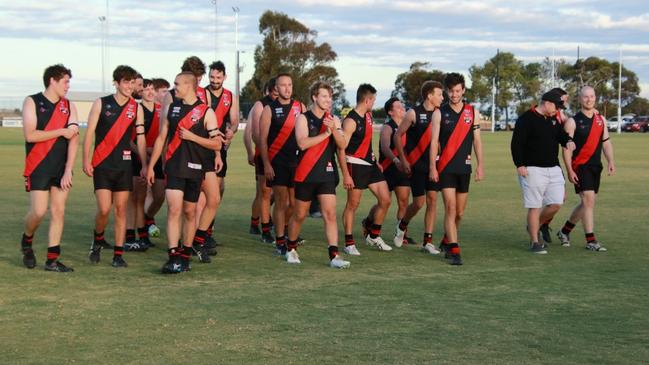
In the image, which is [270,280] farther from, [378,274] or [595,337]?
[595,337]

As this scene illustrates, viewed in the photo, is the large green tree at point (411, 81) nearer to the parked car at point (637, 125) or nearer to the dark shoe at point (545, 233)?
the parked car at point (637, 125)

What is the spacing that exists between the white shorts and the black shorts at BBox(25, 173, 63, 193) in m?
5.50

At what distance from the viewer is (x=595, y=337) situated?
6688mm

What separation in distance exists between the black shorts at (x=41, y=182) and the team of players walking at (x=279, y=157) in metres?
0.01

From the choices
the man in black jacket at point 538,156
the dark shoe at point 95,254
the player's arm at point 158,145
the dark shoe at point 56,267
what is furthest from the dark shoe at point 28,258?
the man in black jacket at point 538,156

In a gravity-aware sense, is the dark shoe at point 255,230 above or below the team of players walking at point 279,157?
below

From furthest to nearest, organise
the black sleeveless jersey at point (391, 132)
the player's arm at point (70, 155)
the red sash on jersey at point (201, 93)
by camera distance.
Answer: the black sleeveless jersey at point (391, 132) → the red sash on jersey at point (201, 93) → the player's arm at point (70, 155)

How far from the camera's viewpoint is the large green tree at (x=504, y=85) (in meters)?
105

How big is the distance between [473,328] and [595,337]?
0.88 m

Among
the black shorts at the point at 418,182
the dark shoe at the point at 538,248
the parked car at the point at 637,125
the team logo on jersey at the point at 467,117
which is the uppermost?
the team logo on jersey at the point at 467,117

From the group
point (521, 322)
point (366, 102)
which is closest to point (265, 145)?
point (366, 102)

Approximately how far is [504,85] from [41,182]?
9963 centimetres

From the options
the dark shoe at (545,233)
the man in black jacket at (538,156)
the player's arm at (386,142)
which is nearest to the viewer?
the man in black jacket at (538,156)

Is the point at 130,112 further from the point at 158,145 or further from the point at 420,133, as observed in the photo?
the point at 420,133
